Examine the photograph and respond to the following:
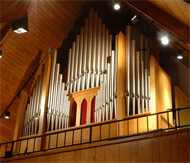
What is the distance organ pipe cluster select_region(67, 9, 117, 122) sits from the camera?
8312 mm

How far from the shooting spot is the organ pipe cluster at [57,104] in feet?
29.2

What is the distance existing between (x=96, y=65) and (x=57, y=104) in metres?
1.36

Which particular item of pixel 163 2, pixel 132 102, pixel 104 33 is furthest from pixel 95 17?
pixel 163 2

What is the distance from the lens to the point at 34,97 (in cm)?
977

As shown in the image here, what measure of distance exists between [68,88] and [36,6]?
89.1 inches

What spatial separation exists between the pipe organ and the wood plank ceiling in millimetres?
491

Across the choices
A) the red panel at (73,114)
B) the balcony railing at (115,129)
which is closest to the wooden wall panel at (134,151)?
the balcony railing at (115,129)

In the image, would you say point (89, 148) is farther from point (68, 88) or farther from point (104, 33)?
point (104, 33)

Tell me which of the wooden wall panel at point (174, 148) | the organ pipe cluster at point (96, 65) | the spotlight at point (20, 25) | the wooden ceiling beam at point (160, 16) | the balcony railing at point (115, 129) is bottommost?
the wooden wall panel at point (174, 148)

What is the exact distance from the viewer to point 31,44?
9805 mm

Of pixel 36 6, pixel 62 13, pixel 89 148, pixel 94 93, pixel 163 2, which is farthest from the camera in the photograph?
pixel 62 13

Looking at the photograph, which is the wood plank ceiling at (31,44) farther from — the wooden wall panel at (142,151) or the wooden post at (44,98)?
the wooden wall panel at (142,151)

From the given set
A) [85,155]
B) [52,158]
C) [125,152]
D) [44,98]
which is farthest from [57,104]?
[125,152]

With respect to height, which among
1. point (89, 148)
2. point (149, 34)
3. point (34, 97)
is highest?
point (149, 34)
